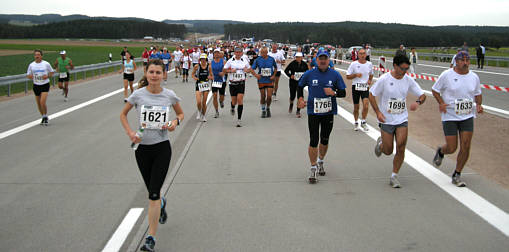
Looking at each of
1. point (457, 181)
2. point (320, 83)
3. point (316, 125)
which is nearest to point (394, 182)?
point (457, 181)

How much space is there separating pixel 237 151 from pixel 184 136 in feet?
6.69

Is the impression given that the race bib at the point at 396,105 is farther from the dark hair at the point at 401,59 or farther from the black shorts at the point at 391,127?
the dark hair at the point at 401,59

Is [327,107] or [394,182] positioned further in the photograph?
[327,107]

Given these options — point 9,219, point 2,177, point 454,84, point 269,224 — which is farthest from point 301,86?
point 2,177

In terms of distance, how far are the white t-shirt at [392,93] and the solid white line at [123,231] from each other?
356cm

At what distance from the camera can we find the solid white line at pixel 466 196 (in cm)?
541

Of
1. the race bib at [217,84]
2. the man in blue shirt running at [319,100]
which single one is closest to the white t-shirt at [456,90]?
the man in blue shirt running at [319,100]

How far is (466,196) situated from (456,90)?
155 centimetres

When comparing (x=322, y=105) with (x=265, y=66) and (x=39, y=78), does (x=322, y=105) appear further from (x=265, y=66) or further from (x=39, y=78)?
(x=39, y=78)

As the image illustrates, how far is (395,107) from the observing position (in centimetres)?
688

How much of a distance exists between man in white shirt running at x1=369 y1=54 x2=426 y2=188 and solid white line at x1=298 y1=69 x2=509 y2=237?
0.72 metres

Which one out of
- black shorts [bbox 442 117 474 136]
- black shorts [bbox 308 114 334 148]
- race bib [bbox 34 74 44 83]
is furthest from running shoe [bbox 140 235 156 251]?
race bib [bbox 34 74 44 83]

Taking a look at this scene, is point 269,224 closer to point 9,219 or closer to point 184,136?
point 9,219

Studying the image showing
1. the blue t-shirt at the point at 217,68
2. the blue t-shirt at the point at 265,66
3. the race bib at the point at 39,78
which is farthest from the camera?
the blue t-shirt at the point at 265,66
